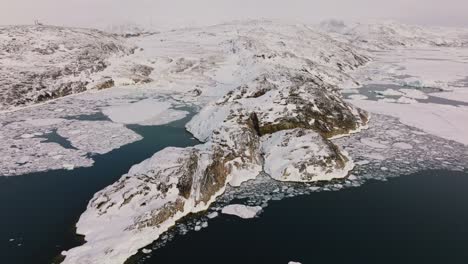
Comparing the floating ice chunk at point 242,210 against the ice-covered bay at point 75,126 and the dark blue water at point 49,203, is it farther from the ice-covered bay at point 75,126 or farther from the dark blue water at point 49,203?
the ice-covered bay at point 75,126

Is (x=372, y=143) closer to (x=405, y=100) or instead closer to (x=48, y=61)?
(x=405, y=100)

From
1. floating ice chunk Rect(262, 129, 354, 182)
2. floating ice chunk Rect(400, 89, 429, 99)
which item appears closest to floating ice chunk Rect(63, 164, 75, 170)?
floating ice chunk Rect(262, 129, 354, 182)

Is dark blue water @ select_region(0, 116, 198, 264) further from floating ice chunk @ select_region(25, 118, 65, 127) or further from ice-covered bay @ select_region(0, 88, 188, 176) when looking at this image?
floating ice chunk @ select_region(25, 118, 65, 127)

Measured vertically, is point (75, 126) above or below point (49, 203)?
above

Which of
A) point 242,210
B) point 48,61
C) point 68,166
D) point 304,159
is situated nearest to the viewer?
point 242,210

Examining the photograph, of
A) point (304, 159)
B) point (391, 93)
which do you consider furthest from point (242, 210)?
point (391, 93)

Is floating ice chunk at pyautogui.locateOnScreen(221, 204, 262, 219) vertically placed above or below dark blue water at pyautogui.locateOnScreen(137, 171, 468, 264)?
above
